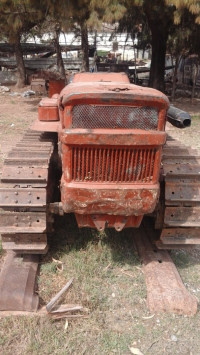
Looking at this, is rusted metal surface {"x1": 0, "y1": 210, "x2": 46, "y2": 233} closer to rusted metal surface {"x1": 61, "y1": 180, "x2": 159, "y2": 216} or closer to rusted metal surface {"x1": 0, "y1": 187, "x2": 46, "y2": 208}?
rusted metal surface {"x1": 0, "y1": 187, "x2": 46, "y2": 208}

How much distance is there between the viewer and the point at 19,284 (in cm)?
303

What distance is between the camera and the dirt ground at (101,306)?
2.61m

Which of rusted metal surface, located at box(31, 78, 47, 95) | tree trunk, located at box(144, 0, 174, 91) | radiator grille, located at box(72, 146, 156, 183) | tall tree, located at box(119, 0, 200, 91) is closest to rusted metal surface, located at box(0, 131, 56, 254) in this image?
radiator grille, located at box(72, 146, 156, 183)

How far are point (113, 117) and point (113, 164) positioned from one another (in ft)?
1.14

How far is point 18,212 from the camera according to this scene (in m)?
3.07

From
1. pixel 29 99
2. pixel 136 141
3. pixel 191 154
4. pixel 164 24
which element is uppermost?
pixel 164 24

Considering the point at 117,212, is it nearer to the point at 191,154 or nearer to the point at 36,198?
the point at 36,198

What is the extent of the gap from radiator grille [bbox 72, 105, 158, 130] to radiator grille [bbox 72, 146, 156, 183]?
6.8 inches

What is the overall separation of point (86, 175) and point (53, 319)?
Result: 1167 millimetres

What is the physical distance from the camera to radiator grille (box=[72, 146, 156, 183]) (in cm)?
259

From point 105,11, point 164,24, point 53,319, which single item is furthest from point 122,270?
point 164,24

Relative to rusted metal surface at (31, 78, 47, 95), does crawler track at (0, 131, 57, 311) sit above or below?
above

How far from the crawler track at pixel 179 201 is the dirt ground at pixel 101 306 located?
1.38 ft

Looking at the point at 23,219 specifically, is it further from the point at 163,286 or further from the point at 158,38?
the point at 158,38
